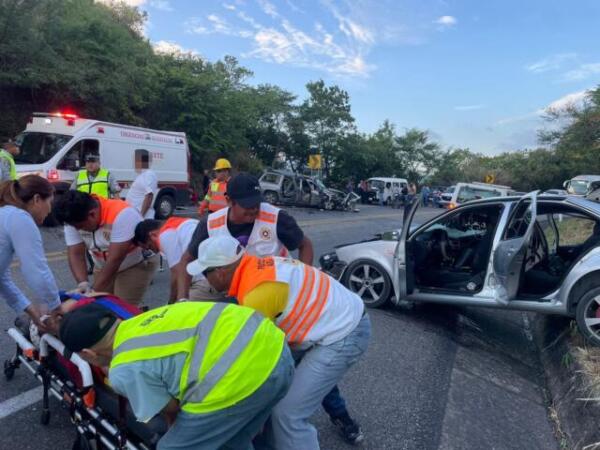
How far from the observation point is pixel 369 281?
568cm

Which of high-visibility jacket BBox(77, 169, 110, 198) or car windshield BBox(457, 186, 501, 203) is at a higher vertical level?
high-visibility jacket BBox(77, 169, 110, 198)

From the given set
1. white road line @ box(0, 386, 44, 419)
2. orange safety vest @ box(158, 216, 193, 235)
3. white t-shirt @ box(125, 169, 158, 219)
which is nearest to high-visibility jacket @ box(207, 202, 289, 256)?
orange safety vest @ box(158, 216, 193, 235)

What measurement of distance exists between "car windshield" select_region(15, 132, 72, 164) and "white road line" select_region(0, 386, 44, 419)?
8233mm

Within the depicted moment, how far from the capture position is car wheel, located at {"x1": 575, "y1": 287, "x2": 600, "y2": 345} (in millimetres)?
4320

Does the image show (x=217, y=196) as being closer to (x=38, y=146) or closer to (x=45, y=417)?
(x=45, y=417)

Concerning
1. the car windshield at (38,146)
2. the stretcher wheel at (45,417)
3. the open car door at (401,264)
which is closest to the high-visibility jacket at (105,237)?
the stretcher wheel at (45,417)

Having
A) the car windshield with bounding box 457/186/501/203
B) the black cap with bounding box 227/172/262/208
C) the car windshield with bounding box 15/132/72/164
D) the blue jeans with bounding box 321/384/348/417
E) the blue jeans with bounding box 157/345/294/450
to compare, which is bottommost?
the blue jeans with bounding box 321/384/348/417

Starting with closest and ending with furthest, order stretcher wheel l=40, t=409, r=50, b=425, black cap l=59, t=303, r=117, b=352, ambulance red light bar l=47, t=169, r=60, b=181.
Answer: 1. black cap l=59, t=303, r=117, b=352
2. stretcher wheel l=40, t=409, r=50, b=425
3. ambulance red light bar l=47, t=169, r=60, b=181

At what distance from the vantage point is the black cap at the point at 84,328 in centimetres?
172

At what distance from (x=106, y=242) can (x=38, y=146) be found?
26.9ft

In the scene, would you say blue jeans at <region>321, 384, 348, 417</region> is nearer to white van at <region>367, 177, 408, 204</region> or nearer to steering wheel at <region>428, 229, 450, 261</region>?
steering wheel at <region>428, 229, 450, 261</region>

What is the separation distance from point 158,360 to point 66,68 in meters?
15.3

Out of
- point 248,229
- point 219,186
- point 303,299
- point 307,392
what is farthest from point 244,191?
point 219,186

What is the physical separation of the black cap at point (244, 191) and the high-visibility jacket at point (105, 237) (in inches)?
39.3
